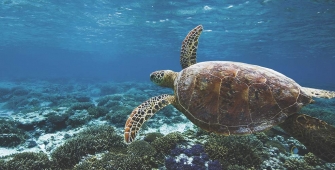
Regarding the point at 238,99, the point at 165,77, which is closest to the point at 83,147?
the point at 165,77

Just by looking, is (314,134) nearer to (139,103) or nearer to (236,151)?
(236,151)

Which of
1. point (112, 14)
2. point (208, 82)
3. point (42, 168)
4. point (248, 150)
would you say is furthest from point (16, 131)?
point (112, 14)

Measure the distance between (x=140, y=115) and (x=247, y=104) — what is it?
2276 mm

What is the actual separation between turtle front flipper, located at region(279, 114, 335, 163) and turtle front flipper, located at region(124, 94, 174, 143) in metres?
2.55

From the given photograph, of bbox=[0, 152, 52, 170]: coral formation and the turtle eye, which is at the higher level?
the turtle eye

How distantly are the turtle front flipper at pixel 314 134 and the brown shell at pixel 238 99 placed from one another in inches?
7.8

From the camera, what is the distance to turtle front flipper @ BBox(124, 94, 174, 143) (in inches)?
146

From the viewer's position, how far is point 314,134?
9.59 feet

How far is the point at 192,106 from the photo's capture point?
3.85 metres

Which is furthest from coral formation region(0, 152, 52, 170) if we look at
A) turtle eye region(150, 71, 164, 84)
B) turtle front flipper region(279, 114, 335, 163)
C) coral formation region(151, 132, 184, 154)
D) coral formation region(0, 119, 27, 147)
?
turtle front flipper region(279, 114, 335, 163)

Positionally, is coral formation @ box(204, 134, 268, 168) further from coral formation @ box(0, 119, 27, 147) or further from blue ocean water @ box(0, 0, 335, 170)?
coral formation @ box(0, 119, 27, 147)

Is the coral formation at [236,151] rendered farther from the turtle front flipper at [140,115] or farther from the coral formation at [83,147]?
the coral formation at [83,147]

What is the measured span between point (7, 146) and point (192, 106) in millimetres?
7296

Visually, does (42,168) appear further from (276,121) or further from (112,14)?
(112,14)
